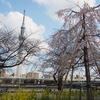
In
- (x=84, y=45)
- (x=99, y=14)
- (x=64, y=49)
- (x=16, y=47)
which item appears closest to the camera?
(x=84, y=45)

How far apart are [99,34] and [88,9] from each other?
3.81 feet

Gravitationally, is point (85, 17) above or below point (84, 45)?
above

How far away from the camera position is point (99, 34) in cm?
561

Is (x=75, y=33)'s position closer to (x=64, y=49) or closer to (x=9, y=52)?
(x=64, y=49)

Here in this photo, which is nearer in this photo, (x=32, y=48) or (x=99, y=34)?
(x=99, y=34)

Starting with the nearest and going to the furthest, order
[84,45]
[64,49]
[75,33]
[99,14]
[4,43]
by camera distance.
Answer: [84,45], [99,14], [75,33], [64,49], [4,43]

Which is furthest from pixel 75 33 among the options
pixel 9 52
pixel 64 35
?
pixel 9 52

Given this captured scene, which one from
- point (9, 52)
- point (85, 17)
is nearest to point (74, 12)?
point (85, 17)

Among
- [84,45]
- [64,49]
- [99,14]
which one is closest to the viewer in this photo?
[84,45]

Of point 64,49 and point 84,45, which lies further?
point 64,49

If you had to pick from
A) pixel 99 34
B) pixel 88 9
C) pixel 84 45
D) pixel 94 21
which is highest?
pixel 88 9

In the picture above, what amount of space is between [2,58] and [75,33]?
741 cm

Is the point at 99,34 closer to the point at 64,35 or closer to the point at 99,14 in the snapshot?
the point at 99,14

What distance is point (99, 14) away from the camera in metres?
5.72
